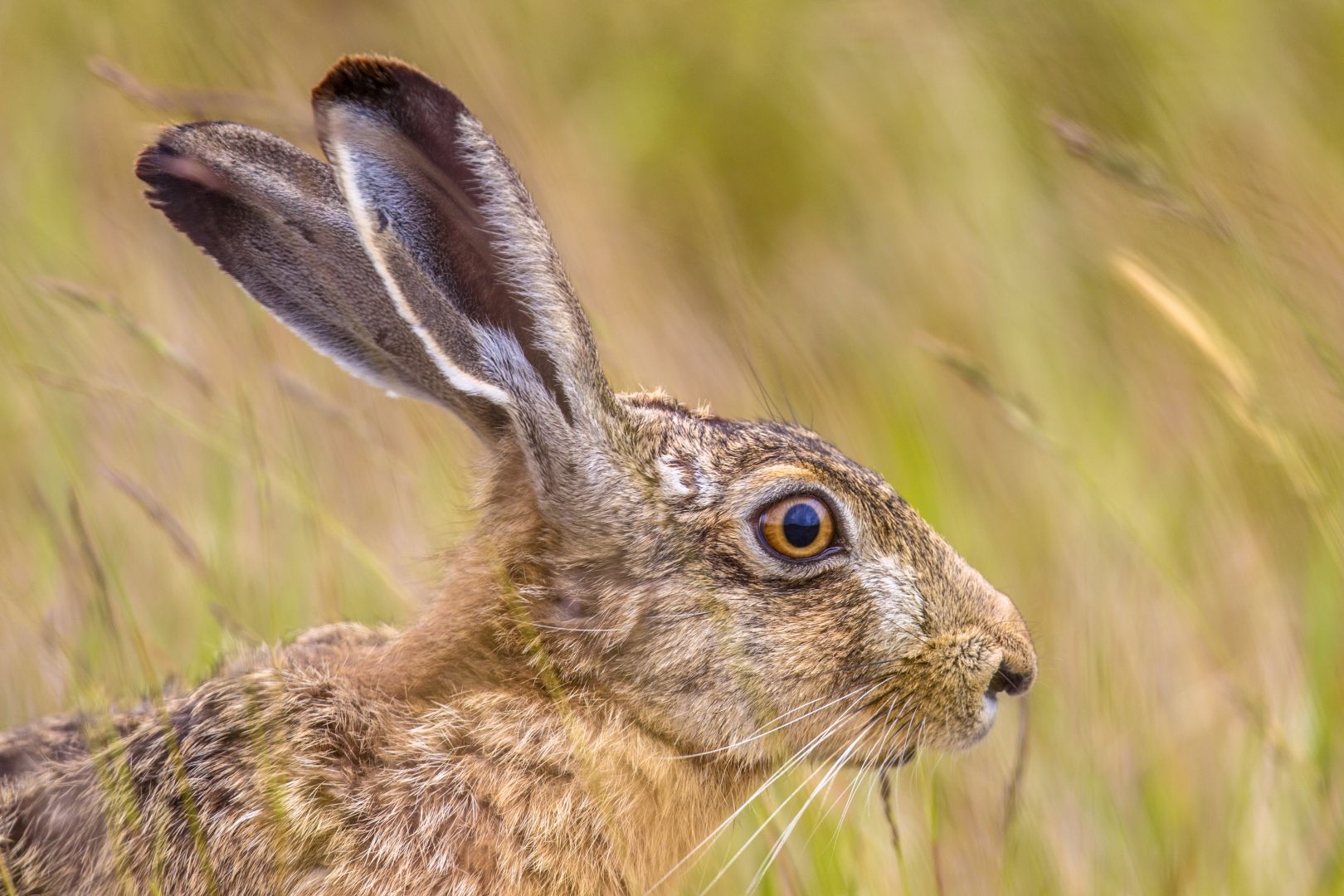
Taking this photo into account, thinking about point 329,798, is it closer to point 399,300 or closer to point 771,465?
point 399,300

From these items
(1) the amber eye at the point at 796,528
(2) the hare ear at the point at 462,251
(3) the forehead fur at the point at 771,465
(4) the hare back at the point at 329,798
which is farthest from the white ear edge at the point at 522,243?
(4) the hare back at the point at 329,798

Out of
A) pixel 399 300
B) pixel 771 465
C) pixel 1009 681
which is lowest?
pixel 1009 681

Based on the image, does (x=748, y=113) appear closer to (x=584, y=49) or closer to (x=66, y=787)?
(x=584, y=49)

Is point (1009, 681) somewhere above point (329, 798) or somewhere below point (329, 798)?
above

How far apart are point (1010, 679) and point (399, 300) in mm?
1836

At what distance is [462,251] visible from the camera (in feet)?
13.8

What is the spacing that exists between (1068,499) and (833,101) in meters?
3.42

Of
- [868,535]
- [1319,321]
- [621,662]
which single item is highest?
[1319,321]

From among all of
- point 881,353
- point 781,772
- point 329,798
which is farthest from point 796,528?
point 881,353

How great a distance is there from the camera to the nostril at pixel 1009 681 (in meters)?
4.28

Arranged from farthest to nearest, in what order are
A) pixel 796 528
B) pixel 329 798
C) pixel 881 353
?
pixel 881 353 → pixel 796 528 → pixel 329 798

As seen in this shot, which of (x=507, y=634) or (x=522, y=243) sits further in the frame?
(x=507, y=634)

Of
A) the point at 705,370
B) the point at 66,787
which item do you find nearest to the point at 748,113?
the point at 705,370

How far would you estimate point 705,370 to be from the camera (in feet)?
22.9
